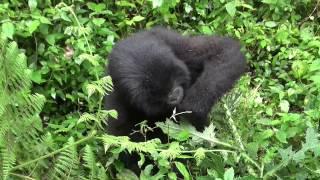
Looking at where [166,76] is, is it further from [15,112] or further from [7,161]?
[7,161]

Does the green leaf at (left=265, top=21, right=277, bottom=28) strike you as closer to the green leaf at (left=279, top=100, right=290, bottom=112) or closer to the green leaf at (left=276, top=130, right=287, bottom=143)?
the green leaf at (left=279, top=100, right=290, bottom=112)

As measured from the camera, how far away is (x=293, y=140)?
3475mm

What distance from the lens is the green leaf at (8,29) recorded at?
12.3 feet

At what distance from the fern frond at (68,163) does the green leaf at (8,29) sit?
1.13 meters

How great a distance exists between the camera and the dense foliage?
2.92 m

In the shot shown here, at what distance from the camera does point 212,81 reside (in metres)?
3.27

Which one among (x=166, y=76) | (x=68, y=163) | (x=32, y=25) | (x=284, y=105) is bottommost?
(x=284, y=105)

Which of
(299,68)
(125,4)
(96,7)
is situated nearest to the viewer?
(299,68)

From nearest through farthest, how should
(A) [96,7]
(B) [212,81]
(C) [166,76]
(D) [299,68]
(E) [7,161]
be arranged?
(E) [7,161] < (C) [166,76] < (B) [212,81] < (D) [299,68] < (A) [96,7]

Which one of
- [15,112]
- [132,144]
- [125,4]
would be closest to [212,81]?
[132,144]

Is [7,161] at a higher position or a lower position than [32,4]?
lower

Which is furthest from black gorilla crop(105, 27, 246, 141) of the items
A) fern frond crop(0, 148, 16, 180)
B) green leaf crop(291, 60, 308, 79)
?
green leaf crop(291, 60, 308, 79)

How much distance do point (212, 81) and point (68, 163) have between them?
929 mm

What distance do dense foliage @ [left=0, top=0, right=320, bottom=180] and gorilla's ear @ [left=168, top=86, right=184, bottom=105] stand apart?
11 centimetres
